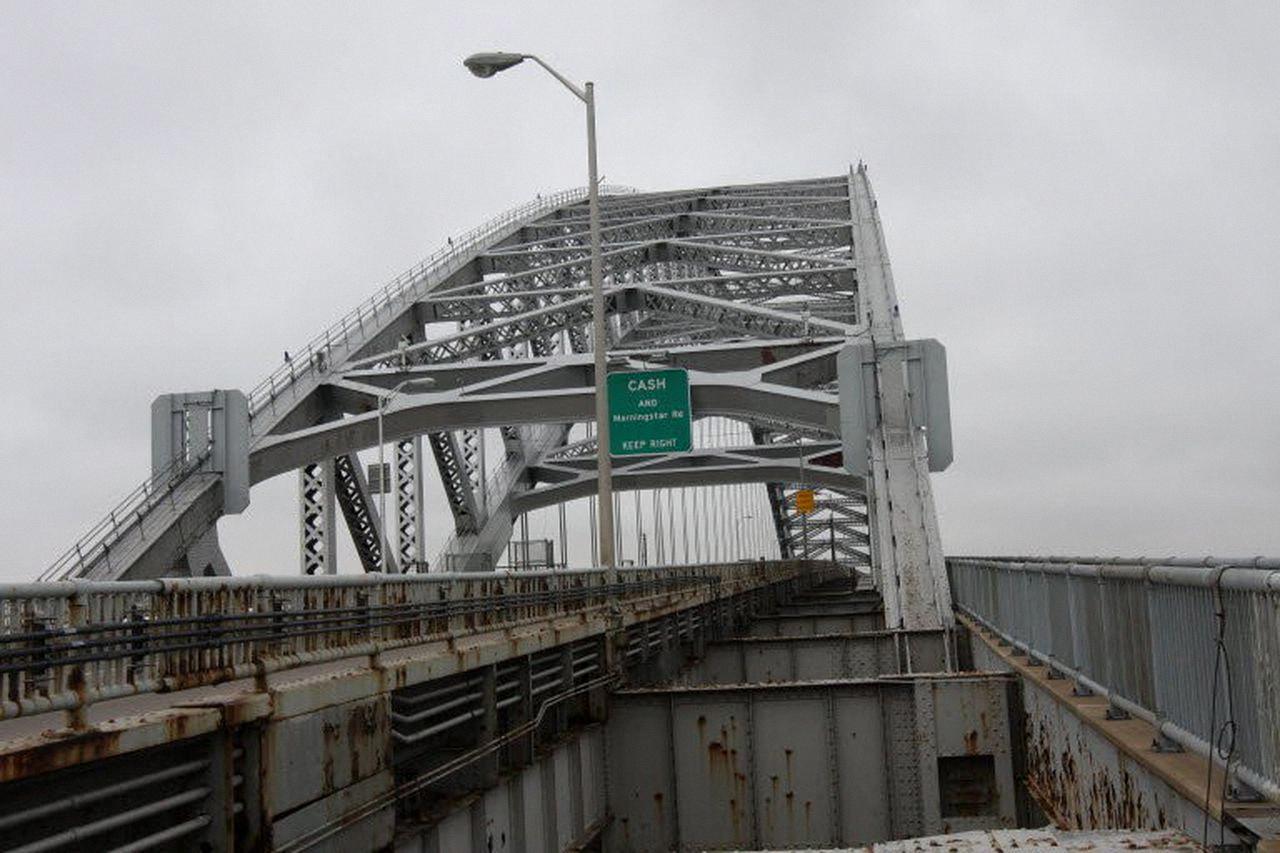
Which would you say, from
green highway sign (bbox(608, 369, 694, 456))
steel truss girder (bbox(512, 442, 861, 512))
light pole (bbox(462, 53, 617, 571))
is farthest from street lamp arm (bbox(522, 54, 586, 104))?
steel truss girder (bbox(512, 442, 861, 512))

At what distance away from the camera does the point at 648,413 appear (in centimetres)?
2888

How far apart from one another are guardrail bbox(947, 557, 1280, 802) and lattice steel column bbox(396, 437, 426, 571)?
3082 centimetres

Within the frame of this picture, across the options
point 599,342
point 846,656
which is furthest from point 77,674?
point 846,656

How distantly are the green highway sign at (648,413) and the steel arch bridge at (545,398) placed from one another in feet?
12.1

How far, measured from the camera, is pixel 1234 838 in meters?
6.10

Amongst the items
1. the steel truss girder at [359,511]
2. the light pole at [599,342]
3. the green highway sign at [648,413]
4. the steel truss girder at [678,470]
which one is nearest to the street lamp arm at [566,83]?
the light pole at [599,342]

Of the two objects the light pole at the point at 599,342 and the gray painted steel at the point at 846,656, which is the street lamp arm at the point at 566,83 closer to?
the light pole at the point at 599,342

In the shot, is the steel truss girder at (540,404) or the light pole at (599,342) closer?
the light pole at (599,342)

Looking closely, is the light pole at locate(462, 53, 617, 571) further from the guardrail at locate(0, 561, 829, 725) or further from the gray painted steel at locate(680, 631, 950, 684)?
the guardrail at locate(0, 561, 829, 725)

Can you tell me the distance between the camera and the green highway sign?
28406 mm

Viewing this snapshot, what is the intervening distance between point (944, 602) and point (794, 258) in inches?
949

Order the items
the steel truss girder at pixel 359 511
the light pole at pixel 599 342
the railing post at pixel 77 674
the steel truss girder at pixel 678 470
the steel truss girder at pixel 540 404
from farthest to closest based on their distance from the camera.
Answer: the steel truss girder at pixel 678 470, the steel truss girder at pixel 359 511, the steel truss girder at pixel 540 404, the light pole at pixel 599 342, the railing post at pixel 77 674

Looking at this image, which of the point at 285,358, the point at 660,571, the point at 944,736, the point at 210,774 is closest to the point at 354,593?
the point at 210,774

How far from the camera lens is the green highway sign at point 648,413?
2841 centimetres
